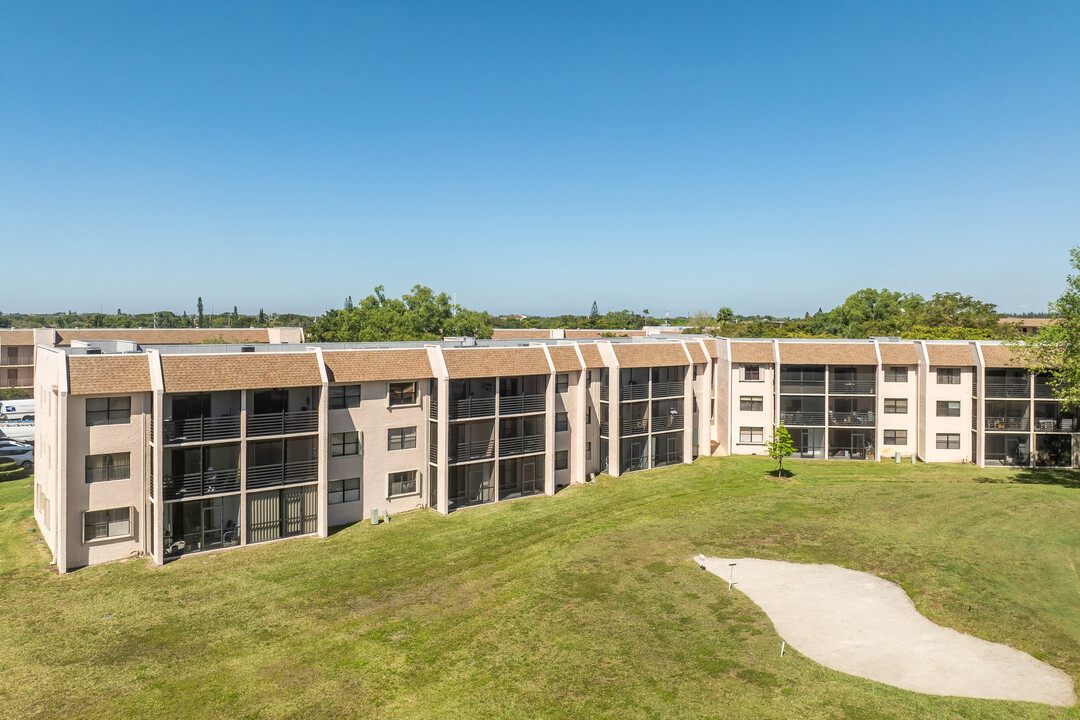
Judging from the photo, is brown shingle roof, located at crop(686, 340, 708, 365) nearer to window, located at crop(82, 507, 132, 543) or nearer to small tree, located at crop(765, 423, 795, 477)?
small tree, located at crop(765, 423, 795, 477)

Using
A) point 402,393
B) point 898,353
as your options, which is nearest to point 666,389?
point 898,353

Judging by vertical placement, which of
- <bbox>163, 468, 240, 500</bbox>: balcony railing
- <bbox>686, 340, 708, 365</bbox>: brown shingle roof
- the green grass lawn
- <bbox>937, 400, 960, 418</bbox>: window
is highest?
<bbox>686, 340, 708, 365</bbox>: brown shingle roof

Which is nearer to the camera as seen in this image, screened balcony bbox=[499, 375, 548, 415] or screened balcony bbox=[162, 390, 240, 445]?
screened balcony bbox=[162, 390, 240, 445]

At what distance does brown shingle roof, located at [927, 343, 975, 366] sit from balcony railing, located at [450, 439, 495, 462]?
123 ft

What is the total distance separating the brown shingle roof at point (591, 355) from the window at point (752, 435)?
57.4 ft

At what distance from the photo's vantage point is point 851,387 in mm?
53000

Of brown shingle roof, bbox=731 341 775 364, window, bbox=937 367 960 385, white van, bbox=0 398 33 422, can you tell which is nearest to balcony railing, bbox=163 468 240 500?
brown shingle roof, bbox=731 341 775 364

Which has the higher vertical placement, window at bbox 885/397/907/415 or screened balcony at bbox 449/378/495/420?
screened balcony at bbox 449/378/495/420

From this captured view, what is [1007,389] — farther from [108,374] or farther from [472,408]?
[108,374]

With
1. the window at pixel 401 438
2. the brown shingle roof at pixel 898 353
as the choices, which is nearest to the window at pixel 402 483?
the window at pixel 401 438

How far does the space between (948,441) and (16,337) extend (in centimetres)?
9845

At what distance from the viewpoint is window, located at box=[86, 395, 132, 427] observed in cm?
2869

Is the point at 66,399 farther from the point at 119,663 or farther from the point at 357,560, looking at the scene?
the point at 357,560

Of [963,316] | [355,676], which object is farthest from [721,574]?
[963,316]
